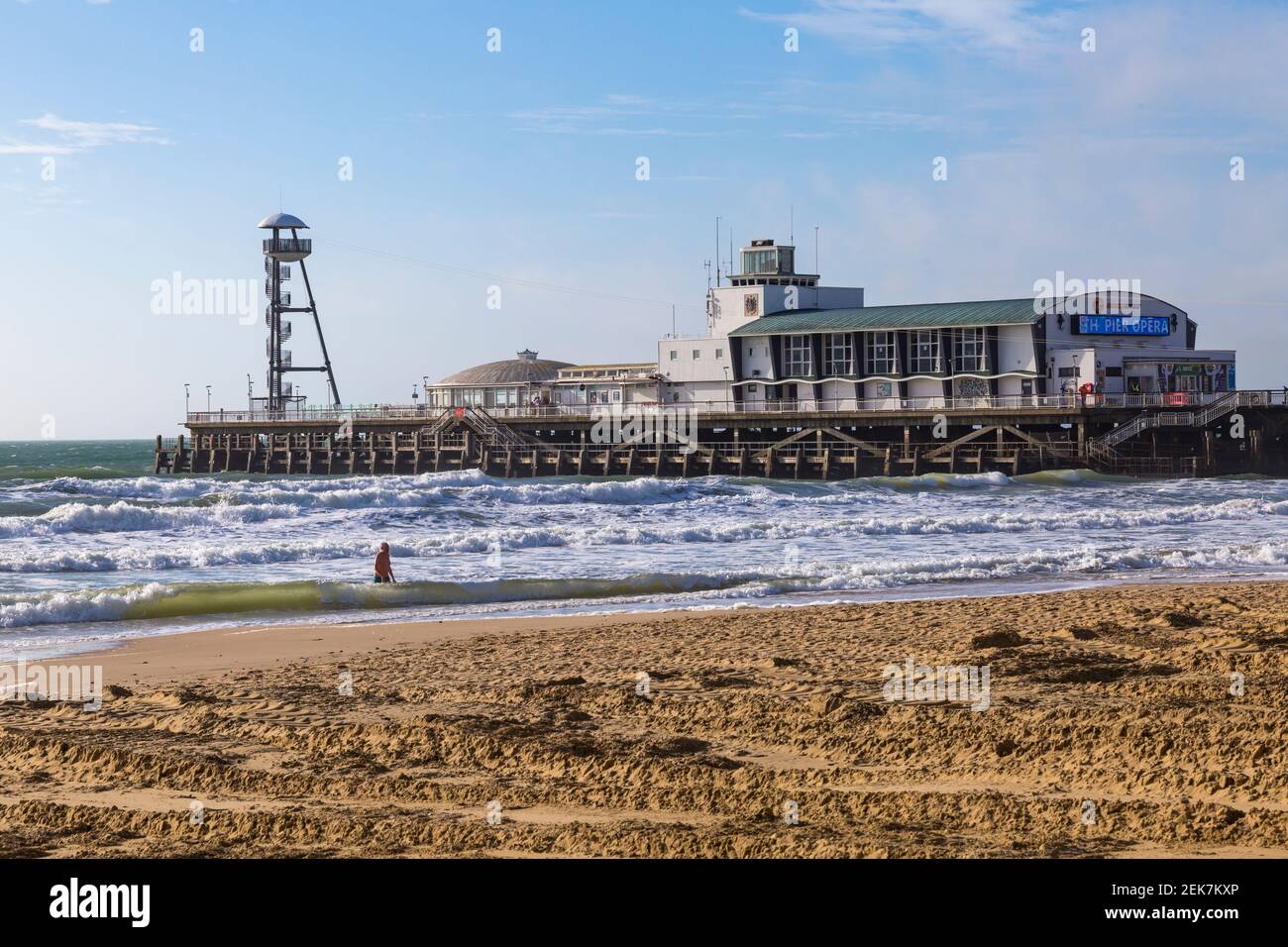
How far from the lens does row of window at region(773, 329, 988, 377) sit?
59.2 metres

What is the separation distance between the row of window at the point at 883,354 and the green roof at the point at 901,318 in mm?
589

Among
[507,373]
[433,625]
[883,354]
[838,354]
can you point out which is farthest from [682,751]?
[507,373]

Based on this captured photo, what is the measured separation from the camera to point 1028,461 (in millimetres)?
53875

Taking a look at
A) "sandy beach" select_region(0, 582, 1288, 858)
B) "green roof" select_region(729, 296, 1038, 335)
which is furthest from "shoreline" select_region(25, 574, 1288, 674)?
"green roof" select_region(729, 296, 1038, 335)

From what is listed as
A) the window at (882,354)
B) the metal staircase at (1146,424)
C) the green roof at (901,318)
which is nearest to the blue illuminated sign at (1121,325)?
the green roof at (901,318)

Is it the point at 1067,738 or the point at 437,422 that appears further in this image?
the point at 437,422

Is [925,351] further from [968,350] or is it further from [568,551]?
[568,551]

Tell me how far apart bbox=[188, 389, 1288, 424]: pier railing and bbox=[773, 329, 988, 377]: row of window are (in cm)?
153

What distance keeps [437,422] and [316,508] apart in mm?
25939

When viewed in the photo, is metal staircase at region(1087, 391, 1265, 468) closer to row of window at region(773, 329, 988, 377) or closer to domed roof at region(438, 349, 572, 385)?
row of window at region(773, 329, 988, 377)

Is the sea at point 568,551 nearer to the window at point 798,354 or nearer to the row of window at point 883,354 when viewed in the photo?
the row of window at point 883,354
